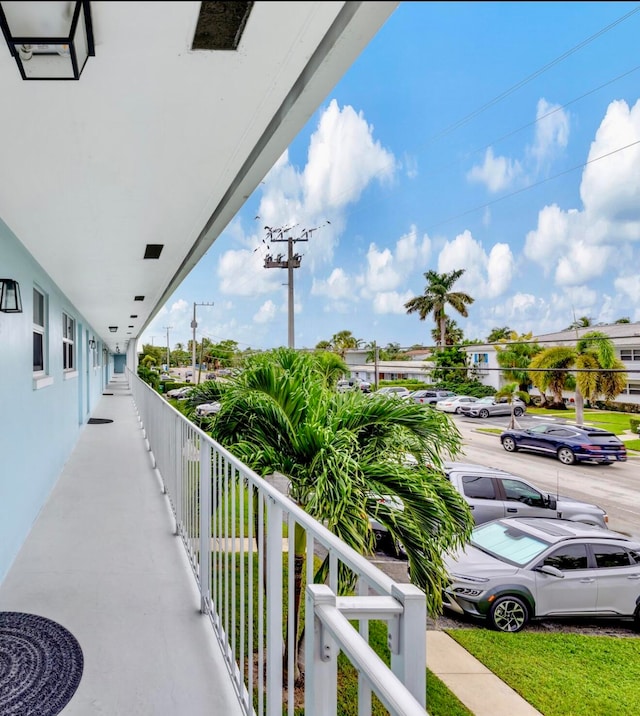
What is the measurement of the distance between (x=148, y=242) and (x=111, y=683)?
254 cm

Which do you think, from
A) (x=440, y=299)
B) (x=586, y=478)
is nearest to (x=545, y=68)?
(x=440, y=299)

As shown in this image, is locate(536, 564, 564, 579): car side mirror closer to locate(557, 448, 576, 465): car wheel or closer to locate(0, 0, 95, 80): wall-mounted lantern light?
locate(0, 0, 95, 80): wall-mounted lantern light

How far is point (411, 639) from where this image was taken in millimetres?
708

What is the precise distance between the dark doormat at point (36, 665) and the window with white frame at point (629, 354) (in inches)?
772

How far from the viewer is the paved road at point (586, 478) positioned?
1323 centimetres

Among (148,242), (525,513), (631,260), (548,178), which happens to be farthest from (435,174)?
(148,242)

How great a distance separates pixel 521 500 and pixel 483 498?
0.76 metres

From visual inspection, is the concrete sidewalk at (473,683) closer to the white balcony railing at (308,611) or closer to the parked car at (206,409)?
the white balcony railing at (308,611)

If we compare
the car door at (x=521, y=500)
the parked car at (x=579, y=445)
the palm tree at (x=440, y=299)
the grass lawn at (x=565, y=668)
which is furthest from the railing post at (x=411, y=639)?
the palm tree at (x=440, y=299)

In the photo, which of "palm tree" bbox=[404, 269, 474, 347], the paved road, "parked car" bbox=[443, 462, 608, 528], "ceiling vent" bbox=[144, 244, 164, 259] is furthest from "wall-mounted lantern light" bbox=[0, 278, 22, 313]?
"palm tree" bbox=[404, 269, 474, 347]

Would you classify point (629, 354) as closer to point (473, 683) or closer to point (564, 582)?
point (564, 582)

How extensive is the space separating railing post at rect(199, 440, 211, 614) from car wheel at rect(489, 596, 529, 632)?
16.6 feet

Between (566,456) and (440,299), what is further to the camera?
(440,299)

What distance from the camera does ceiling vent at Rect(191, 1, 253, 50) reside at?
1077 mm
